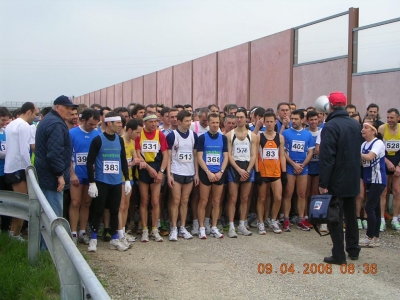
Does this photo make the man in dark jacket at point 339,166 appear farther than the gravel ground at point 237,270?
Yes

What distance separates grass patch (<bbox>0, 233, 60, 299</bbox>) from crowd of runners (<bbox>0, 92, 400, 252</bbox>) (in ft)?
5.37

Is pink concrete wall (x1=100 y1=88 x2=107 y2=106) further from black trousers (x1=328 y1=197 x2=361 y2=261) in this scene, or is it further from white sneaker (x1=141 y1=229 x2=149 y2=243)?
black trousers (x1=328 y1=197 x2=361 y2=261)

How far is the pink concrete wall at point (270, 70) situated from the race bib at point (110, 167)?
9718 mm

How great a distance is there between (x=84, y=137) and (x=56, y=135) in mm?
1668

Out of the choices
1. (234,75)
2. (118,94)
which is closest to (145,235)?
(234,75)

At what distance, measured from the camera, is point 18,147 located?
Result: 8.31 metres

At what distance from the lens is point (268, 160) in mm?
9617

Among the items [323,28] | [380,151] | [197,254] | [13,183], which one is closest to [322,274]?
[197,254]

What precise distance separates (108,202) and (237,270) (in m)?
2.44

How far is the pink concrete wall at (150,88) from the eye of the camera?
3594 cm

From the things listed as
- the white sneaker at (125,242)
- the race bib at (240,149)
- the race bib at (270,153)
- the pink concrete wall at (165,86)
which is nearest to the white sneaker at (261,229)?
the race bib at (270,153)

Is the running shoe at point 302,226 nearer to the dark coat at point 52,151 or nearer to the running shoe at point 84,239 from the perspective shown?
the running shoe at point 84,239

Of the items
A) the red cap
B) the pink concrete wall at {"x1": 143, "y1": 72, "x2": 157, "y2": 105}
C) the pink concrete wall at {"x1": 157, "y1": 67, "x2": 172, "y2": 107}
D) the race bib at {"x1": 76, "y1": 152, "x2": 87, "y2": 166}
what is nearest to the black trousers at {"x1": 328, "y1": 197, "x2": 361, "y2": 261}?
the red cap

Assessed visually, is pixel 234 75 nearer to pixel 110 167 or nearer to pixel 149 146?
pixel 149 146
